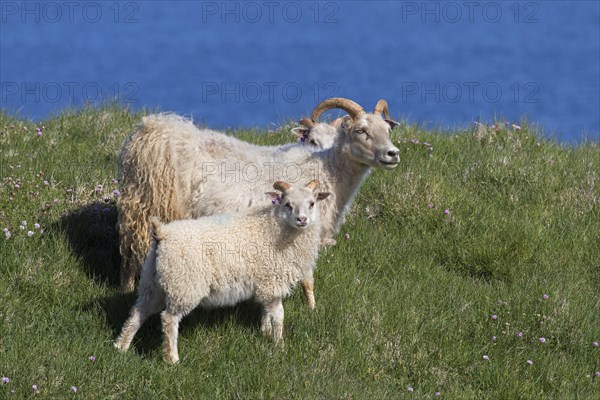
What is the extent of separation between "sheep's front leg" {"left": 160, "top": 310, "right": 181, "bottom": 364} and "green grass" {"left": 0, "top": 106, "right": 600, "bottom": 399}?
0.15 m

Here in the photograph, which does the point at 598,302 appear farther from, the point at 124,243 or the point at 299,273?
the point at 124,243

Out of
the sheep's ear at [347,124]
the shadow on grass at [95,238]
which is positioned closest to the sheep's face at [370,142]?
the sheep's ear at [347,124]

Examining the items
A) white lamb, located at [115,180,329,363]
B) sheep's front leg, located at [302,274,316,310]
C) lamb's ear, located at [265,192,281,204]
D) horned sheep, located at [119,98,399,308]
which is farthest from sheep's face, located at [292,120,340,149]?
white lamb, located at [115,180,329,363]

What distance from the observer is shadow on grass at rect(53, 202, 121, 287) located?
958 cm

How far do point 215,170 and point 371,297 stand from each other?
1770 millimetres

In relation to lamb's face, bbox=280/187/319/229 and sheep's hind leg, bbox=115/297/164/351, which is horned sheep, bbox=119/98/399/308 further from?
sheep's hind leg, bbox=115/297/164/351

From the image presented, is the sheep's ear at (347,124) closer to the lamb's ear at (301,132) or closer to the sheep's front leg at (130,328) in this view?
the lamb's ear at (301,132)

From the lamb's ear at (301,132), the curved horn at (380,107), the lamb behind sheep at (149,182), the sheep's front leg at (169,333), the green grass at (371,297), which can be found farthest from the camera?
the lamb's ear at (301,132)

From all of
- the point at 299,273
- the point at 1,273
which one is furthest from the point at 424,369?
the point at 1,273

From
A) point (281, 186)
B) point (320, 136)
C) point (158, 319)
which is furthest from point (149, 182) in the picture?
point (320, 136)

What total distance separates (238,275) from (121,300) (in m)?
1.33

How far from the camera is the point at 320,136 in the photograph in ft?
36.0

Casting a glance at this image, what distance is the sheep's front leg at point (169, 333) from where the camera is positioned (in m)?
8.12

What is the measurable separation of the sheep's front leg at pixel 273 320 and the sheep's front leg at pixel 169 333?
75 centimetres
